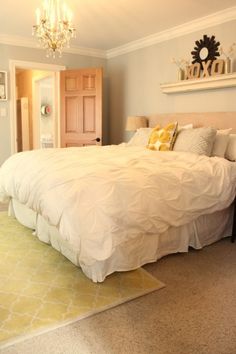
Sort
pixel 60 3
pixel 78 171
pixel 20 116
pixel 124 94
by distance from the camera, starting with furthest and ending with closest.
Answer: pixel 20 116
pixel 124 94
pixel 60 3
pixel 78 171

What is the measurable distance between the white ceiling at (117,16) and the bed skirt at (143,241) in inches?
92.5

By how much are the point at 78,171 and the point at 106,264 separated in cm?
75

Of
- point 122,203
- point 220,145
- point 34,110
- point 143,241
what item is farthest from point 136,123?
point 34,110

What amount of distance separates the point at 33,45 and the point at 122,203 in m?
4.11

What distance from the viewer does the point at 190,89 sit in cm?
420

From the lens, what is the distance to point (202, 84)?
3.99m

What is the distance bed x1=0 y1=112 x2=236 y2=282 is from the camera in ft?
6.97

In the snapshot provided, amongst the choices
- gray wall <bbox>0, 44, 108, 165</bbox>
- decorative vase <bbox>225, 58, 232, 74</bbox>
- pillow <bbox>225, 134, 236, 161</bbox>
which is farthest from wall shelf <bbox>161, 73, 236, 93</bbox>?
gray wall <bbox>0, 44, 108, 165</bbox>

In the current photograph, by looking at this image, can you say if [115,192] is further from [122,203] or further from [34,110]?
[34,110]

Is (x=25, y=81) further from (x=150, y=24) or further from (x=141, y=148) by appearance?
(x=141, y=148)

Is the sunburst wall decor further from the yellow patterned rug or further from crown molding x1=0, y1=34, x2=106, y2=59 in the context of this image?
the yellow patterned rug

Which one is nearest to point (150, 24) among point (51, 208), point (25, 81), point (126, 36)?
point (126, 36)

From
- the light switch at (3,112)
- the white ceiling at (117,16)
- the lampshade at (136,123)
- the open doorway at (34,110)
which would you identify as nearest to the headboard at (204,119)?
the lampshade at (136,123)

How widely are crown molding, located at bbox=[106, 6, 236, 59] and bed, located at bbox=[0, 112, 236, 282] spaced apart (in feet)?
6.24
